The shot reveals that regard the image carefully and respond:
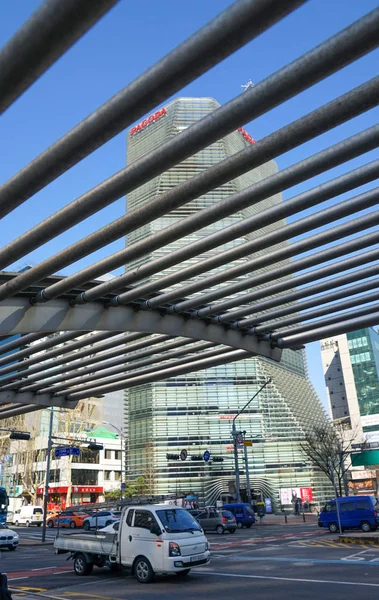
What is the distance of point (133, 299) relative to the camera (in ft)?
34.7

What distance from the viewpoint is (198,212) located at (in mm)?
7465

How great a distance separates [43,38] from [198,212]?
3642 millimetres

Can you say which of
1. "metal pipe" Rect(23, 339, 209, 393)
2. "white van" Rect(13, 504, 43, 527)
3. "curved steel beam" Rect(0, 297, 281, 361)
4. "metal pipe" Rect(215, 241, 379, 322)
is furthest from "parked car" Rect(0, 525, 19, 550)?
"white van" Rect(13, 504, 43, 527)

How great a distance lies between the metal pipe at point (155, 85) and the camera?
438cm

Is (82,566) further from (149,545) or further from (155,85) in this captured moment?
(155,85)

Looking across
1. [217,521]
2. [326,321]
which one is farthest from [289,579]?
[217,521]

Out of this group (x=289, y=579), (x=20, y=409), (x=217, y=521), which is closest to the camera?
(x=289, y=579)

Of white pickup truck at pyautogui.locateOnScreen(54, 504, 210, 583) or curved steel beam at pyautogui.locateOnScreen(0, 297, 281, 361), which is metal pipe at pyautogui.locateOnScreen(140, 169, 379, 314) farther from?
white pickup truck at pyautogui.locateOnScreen(54, 504, 210, 583)

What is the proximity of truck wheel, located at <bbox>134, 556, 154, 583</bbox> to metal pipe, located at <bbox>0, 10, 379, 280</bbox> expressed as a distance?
8712 millimetres

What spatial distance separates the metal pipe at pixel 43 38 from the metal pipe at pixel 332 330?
952cm

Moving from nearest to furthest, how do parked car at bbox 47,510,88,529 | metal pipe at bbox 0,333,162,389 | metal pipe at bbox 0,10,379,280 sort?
1. metal pipe at bbox 0,10,379,280
2. metal pipe at bbox 0,333,162,389
3. parked car at bbox 47,510,88,529

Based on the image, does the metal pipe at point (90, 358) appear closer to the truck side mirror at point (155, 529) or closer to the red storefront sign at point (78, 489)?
the truck side mirror at point (155, 529)

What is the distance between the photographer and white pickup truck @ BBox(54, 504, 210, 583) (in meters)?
11.9

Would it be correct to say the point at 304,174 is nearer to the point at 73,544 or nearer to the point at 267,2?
the point at 267,2
